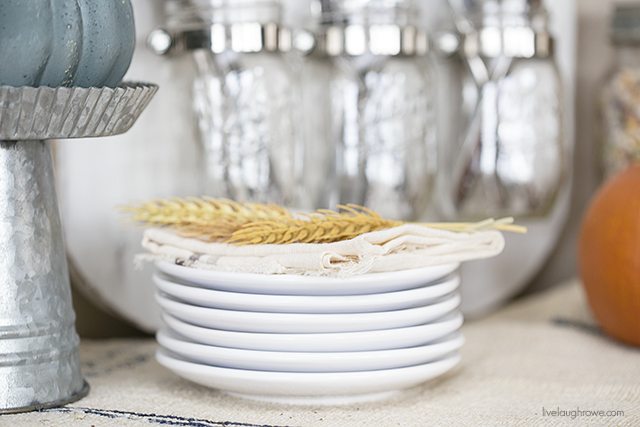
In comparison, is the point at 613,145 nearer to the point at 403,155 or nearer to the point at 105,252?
the point at 403,155

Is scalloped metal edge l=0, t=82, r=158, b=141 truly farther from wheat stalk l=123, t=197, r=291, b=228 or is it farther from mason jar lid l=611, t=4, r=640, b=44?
mason jar lid l=611, t=4, r=640, b=44

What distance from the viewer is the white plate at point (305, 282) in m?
0.72

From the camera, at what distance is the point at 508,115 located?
1.13 m

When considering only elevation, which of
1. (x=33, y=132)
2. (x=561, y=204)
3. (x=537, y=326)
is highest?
(x=33, y=132)

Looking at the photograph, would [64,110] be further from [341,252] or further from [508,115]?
[508,115]

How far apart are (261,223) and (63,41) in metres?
0.19

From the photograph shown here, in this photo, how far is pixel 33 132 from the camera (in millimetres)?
680

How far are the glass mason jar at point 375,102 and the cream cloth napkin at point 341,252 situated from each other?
0.99 ft

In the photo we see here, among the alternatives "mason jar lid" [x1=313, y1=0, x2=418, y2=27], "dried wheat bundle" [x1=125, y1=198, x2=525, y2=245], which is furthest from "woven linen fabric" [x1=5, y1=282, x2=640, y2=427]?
"mason jar lid" [x1=313, y1=0, x2=418, y2=27]

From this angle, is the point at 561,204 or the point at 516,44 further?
the point at 561,204

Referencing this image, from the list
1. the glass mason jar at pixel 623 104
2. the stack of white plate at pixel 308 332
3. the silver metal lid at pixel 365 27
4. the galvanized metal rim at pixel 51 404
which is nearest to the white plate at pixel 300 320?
the stack of white plate at pixel 308 332

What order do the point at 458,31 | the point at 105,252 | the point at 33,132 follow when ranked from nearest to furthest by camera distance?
the point at 33,132
the point at 105,252
the point at 458,31

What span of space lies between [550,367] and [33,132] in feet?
1.65

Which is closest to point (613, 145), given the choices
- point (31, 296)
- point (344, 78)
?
point (344, 78)
